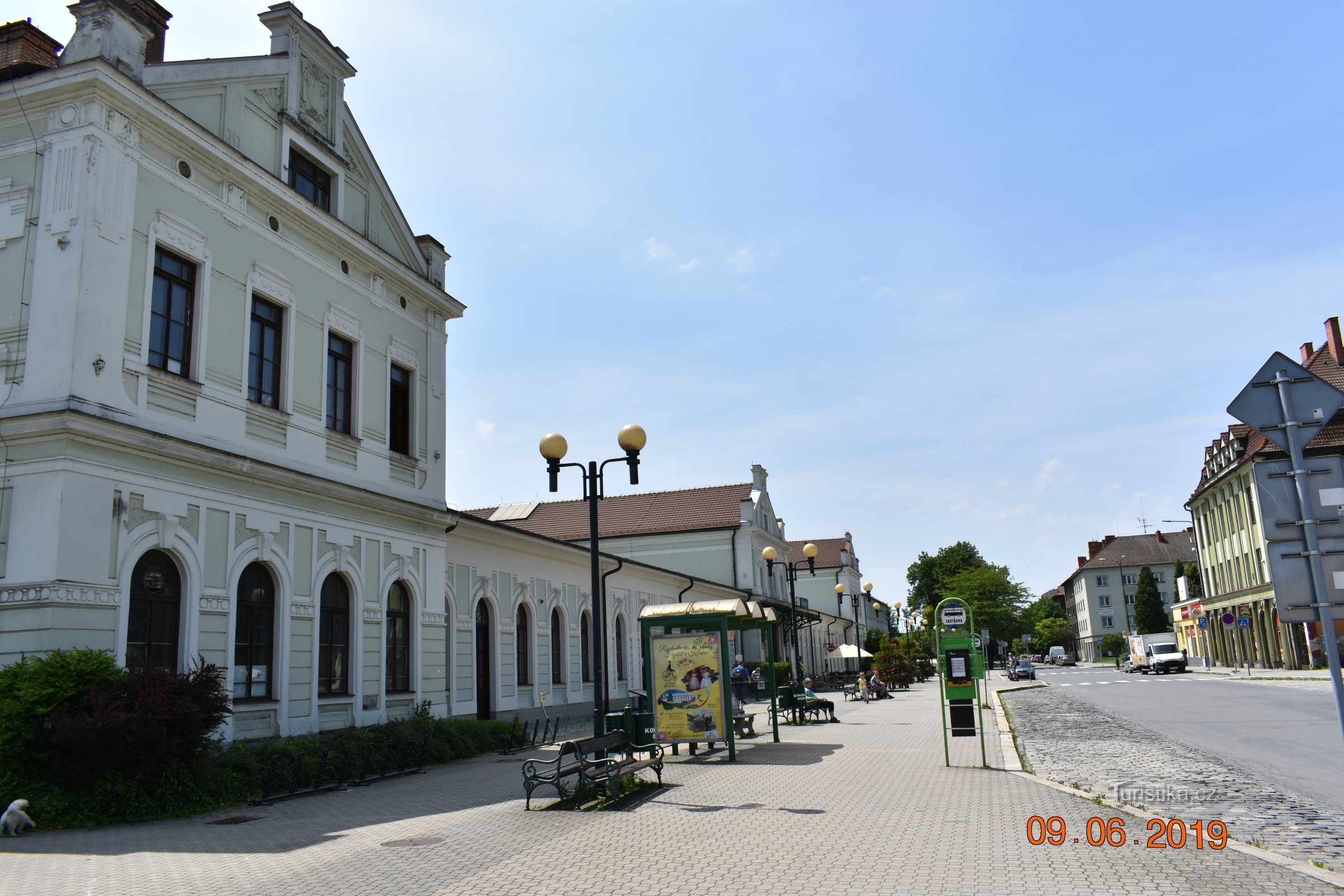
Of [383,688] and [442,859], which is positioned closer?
[442,859]

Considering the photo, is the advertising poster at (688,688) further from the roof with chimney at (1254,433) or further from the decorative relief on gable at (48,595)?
the roof with chimney at (1254,433)

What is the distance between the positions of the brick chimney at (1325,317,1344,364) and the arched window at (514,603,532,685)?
165 feet

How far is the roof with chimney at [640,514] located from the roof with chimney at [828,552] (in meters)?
26.3

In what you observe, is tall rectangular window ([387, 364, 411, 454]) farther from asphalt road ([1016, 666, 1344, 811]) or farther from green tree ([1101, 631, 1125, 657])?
green tree ([1101, 631, 1125, 657])

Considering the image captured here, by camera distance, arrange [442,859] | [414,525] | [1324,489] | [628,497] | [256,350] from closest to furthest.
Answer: [1324,489] → [442,859] → [256,350] → [414,525] → [628,497]

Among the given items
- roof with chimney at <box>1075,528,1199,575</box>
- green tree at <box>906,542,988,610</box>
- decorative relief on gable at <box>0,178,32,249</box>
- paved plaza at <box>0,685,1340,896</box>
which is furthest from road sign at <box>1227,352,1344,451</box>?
roof with chimney at <box>1075,528,1199,575</box>

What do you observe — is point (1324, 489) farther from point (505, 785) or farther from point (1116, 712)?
point (1116, 712)

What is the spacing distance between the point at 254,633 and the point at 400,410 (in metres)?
6.54

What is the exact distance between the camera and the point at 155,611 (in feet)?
41.8

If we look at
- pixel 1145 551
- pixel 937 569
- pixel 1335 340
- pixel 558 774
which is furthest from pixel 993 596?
pixel 558 774

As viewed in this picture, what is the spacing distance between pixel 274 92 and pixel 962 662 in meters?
15.3

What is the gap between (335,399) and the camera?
17641 millimetres

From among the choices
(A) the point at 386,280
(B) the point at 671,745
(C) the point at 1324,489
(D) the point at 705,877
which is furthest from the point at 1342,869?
(A) the point at 386,280
